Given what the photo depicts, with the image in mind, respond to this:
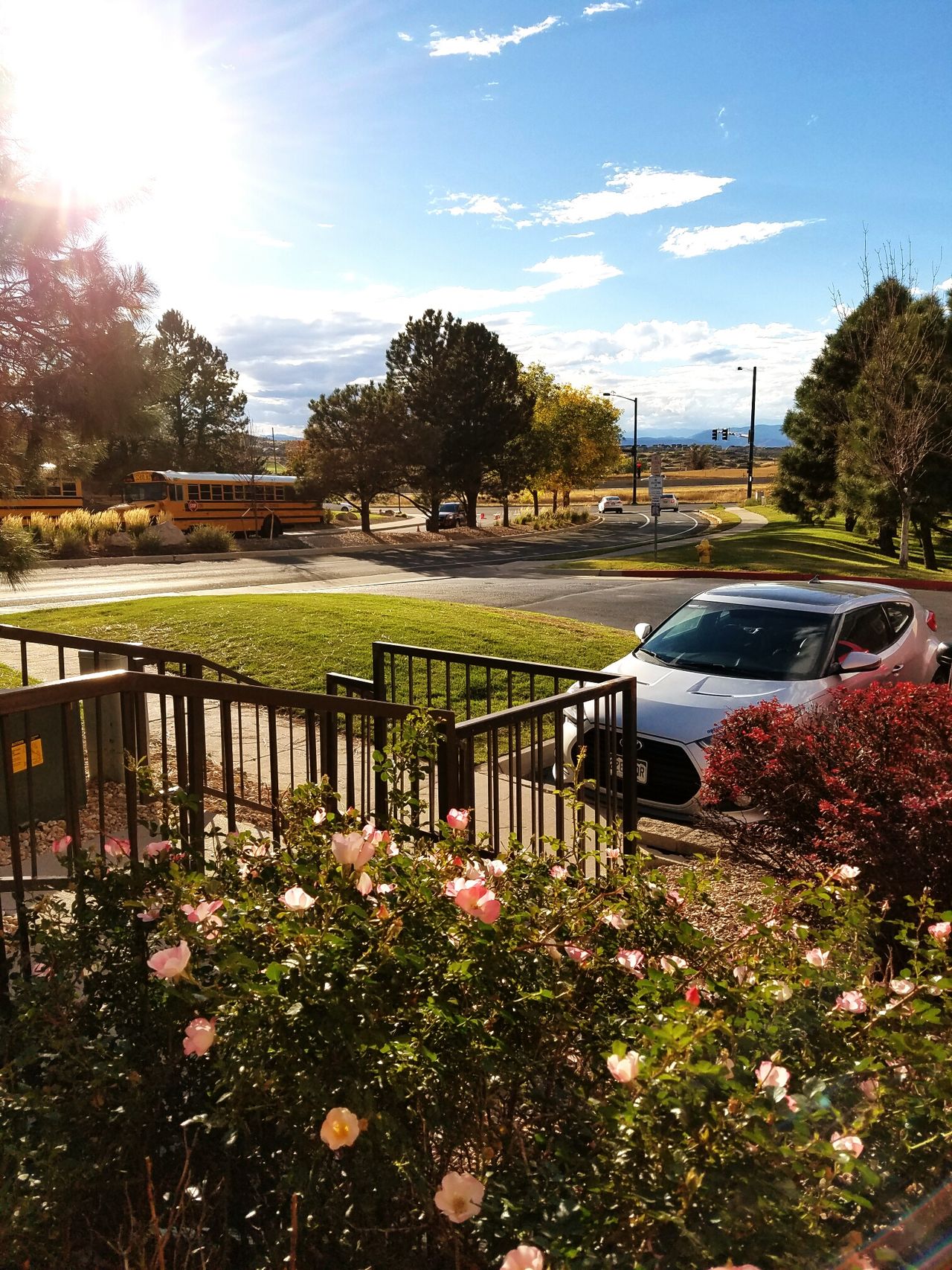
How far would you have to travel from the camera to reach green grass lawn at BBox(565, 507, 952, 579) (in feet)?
91.2

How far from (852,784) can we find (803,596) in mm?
3977

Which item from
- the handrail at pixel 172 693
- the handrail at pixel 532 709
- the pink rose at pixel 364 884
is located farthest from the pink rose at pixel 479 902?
the handrail at pixel 532 709

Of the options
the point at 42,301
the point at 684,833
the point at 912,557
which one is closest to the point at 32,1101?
the point at 684,833

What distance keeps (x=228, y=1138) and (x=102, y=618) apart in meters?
13.7

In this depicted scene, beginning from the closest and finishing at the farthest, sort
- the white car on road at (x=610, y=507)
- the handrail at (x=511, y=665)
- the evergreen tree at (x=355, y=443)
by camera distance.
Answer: the handrail at (x=511, y=665) < the evergreen tree at (x=355, y=443) < the white car on road at (x=610, y=507)

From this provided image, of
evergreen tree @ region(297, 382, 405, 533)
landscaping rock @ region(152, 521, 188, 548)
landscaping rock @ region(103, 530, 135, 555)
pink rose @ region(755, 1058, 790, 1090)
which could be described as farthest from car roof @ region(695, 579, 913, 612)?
evergreen tree @ region(297, 382, 405, 533)

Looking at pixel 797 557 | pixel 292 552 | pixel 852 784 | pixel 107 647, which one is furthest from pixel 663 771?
pixel 292 552

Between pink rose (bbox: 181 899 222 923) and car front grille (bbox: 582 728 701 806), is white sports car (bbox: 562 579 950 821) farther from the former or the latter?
pink rose (bbox: 181 899 222 923)

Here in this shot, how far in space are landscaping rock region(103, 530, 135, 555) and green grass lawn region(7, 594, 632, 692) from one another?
59.7 feet

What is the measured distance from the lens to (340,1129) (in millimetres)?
1835

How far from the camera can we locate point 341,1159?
2.04m

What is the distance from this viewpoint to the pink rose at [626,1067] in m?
1.86

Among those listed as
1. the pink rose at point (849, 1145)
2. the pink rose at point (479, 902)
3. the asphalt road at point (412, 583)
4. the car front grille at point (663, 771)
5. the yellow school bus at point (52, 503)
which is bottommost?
the asphalt road at point (412, 583)

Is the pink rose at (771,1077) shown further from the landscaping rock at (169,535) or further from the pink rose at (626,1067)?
the landscaping rock at (169,535)
